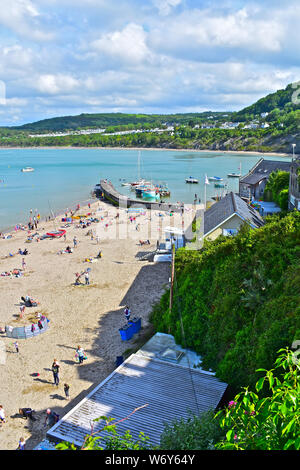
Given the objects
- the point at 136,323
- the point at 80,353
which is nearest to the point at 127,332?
the point at 136,323

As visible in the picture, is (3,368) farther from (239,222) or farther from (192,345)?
(239,222)

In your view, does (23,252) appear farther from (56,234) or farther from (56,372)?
(56,372)

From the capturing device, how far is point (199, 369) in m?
13.0

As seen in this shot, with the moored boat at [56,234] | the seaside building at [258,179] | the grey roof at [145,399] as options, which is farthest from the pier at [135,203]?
the grey roof at [145,399]

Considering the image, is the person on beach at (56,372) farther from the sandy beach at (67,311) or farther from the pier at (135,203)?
the pier at (135,203)

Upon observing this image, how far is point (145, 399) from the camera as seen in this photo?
11.6m

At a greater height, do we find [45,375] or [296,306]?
[296,306]

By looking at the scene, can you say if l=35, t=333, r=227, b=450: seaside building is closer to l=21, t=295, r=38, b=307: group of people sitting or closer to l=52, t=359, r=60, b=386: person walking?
l=52, t=359, r=60, b=386: person walking

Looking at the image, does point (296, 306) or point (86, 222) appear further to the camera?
point (86, 222)

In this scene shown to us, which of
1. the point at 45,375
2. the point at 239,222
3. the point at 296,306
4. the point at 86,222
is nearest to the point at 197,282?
the point at 296,306

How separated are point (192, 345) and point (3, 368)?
8.79 m

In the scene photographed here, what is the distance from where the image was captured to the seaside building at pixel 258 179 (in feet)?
161

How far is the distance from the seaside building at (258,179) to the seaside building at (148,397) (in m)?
37.8
